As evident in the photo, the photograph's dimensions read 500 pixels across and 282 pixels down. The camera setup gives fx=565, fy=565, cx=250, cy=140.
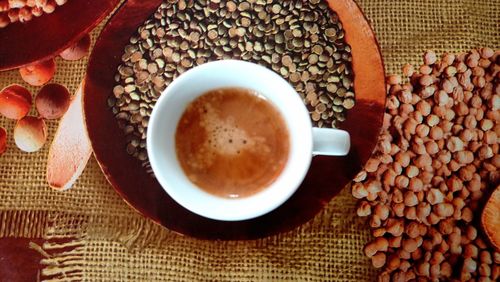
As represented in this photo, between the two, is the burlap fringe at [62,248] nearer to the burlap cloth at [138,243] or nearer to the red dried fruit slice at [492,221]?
the burlap cloth at [138,243]

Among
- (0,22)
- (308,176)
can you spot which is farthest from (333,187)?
(0,22)

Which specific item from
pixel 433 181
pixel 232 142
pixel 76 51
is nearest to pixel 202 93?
pixel 232 142

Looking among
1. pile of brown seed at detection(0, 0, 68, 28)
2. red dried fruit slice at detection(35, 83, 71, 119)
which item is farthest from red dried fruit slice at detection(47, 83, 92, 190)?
pile of brown seed at detection(0, 0, 68, 28)

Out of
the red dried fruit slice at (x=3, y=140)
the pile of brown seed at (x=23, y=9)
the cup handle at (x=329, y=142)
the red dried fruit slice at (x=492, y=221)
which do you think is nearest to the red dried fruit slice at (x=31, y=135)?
the red dried fruit slice at (x=3, y=140)

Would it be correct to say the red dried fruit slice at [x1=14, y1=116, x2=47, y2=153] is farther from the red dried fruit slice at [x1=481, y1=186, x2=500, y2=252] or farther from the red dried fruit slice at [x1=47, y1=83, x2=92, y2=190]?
the red dried fruit slice at [x1=481, y1=186, x2=500, y2=252]

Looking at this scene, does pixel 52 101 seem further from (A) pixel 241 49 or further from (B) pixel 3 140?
(A) pixel 241 49
